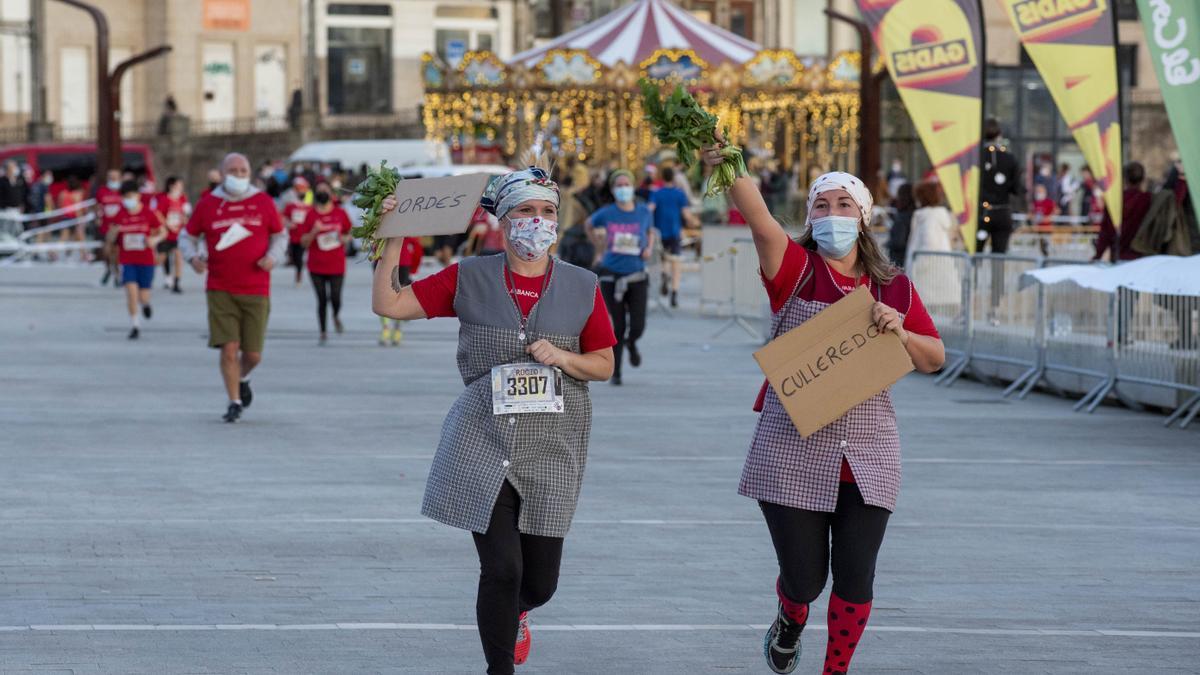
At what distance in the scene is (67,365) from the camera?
60.2 feet

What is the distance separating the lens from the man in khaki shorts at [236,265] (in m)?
13.8

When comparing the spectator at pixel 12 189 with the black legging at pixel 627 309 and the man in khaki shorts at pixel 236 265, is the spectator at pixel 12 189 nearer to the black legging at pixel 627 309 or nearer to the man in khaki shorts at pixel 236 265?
the black legging at pixel 627 309

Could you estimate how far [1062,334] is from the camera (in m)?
16.4

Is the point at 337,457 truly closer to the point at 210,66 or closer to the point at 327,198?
the point at 327,198

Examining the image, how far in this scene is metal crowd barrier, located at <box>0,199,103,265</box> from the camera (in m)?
39.2

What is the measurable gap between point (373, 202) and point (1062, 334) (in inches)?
419

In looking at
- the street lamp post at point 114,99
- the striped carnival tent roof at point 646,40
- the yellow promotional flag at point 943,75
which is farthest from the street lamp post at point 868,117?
the yellow promotional flag at point 943,75

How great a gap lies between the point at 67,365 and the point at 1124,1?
54.5 m

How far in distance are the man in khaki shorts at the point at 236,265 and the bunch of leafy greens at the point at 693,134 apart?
793cm

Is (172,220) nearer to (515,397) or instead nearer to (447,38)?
(515,397)

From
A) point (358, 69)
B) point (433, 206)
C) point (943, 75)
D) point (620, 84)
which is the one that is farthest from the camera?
point (358, 69)

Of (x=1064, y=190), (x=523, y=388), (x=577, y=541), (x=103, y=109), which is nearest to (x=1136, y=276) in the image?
(x=577, y=541)

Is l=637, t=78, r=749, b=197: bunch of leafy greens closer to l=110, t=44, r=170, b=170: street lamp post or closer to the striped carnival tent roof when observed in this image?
l=110, t=44, r=170, b=170: street lamp post

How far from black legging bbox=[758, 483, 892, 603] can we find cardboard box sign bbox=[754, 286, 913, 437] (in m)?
0.25
